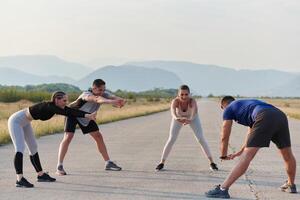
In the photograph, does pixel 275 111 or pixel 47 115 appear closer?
pixel 275 111

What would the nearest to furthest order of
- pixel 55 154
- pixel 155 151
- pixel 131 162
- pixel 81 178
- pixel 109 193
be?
pixel 109 193
pixel 81 178
pixel 131 162
pixel 55 154
pixel 155 151

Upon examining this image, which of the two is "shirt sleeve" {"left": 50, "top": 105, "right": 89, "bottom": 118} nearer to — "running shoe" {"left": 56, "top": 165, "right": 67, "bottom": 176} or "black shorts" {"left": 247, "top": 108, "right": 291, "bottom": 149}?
"running shoe" {"left": 56, "top": 165, "right": 67, "bottom": 176}

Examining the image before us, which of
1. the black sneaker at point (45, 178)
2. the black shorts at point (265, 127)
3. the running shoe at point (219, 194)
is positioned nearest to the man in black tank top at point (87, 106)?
the black sneaker at point (45, 178)

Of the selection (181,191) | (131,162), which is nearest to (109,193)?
(181,191)

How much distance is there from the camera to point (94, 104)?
415 inches

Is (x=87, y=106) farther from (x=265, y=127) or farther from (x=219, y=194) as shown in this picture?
(x=265, y=127)

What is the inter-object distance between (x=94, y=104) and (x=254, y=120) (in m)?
3.56

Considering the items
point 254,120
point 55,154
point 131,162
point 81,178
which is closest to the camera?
point 254,120

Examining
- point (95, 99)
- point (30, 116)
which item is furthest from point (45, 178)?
point (95, 99)

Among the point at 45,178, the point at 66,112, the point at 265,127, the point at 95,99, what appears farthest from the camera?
the point at 95,99

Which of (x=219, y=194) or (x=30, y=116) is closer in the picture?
(x=219, y=194)

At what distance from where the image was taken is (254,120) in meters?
7.94

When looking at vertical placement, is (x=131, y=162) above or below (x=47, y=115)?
below

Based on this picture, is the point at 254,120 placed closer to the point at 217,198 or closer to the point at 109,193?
the point at 217,198
